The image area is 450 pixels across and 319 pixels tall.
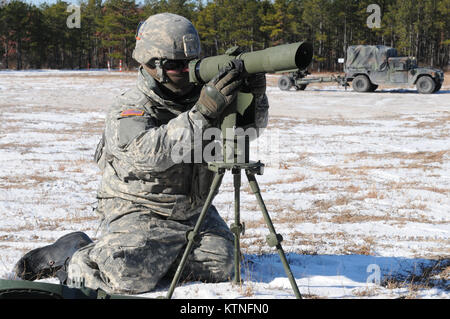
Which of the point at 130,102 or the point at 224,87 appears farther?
the point at 130,102

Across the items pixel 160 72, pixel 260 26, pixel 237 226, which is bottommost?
pixel 237 226

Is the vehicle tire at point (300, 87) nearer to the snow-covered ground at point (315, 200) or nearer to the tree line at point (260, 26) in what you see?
the snow-covered ground at point (315, 200)

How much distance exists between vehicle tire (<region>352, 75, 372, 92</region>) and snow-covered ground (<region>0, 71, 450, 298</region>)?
27.4 feet

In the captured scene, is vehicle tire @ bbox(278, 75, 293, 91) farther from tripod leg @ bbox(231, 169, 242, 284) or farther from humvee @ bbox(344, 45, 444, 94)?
tripod leg @ bbox(231, 169, 242, 284)

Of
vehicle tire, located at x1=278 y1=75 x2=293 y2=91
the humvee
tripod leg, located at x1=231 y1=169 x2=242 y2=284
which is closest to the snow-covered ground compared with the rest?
tripod leg, located at x1=231 y1=169 x2=242 y2=284

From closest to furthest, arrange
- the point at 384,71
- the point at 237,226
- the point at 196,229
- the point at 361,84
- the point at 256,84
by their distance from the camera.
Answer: the point at 196,229 < the point at 256,84 < the point at 237,226 < the point at 384,71 < the point at 361,84

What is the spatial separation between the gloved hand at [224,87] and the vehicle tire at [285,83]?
20.7m

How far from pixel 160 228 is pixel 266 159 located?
5.44m

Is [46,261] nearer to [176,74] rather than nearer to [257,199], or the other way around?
[176,74]

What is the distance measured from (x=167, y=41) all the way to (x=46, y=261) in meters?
1.71

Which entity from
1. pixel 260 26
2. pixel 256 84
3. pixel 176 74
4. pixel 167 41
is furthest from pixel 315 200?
pixel 260 26

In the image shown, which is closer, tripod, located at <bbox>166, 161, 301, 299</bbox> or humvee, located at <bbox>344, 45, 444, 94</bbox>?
tripod, located at <bbox>166, 161, 301, 299</bbox>

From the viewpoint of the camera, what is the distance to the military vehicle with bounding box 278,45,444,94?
Result: 20.8m

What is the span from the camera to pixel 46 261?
3.55 metres
